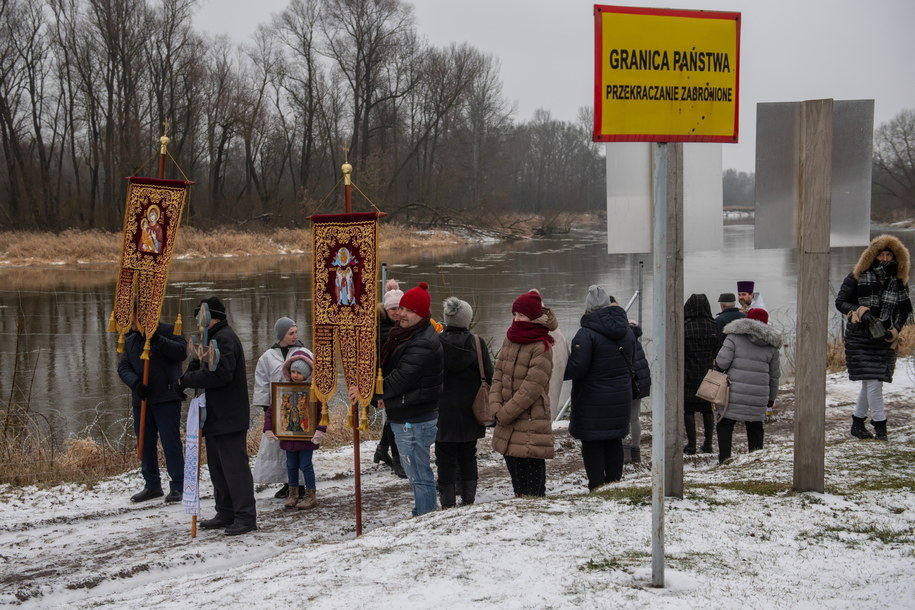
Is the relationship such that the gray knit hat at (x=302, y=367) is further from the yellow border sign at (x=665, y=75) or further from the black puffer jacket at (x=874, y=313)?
the black puffer jacket at (x=874, y=313)

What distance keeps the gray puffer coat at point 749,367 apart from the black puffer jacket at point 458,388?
106 inches

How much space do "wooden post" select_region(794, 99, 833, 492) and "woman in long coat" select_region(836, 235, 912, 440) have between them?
2524 mm

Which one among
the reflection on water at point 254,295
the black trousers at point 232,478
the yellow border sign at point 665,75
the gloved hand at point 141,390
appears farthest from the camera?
the reflection on water at point 254,295

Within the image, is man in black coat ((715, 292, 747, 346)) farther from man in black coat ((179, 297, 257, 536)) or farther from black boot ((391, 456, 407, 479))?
man in black coat ((179, 297, 257, 536))

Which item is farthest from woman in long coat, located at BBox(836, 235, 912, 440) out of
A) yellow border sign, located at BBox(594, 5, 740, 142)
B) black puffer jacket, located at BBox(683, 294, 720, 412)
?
yellow border sign, located at BBox(594, 5, 740, 142)

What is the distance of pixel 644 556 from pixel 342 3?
203ft

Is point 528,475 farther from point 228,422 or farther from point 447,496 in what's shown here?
point 228,422

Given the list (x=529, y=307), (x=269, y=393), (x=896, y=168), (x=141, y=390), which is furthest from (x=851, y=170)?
(x=896, y=168)

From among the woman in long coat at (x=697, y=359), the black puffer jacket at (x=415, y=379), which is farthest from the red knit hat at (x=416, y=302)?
the woman in long coat at (x=697, y=359)

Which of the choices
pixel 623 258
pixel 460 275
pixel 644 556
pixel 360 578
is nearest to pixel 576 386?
pixel 644 556

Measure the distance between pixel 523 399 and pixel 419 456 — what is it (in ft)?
3.14

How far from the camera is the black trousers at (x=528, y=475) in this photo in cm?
724

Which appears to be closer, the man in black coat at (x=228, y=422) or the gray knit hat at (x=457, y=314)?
the man in black coat at (x=228, y=422)

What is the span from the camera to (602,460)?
302 inches
